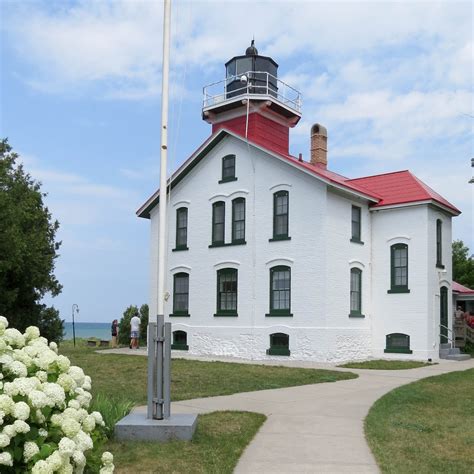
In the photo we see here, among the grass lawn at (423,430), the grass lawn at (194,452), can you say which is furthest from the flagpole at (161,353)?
the grass lawn at (423,430)

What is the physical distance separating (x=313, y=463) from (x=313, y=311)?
580 inches

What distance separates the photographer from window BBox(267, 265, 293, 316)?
22.3m

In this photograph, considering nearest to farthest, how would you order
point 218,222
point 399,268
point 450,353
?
point 399,268, point 450,353, point 218,222

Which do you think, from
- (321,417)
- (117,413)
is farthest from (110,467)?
(321,417)

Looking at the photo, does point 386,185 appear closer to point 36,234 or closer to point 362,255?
point 362,255

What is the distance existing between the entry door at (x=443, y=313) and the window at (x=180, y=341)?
9787 millimetres

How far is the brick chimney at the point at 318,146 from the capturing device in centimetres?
2806

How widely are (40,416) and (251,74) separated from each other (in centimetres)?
2573

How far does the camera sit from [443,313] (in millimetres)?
23719

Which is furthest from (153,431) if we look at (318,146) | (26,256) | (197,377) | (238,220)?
(318,146)

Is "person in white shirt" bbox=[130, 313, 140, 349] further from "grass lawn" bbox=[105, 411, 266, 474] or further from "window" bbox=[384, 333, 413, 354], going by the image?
"grass lawn" bbox=[105, 411, 266, 474]

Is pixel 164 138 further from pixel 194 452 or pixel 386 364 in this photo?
pixel 386 364

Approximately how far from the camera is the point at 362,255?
23.4 metres

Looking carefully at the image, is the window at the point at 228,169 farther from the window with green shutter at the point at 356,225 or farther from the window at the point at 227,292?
the window with green shutter at the point at 356,225
